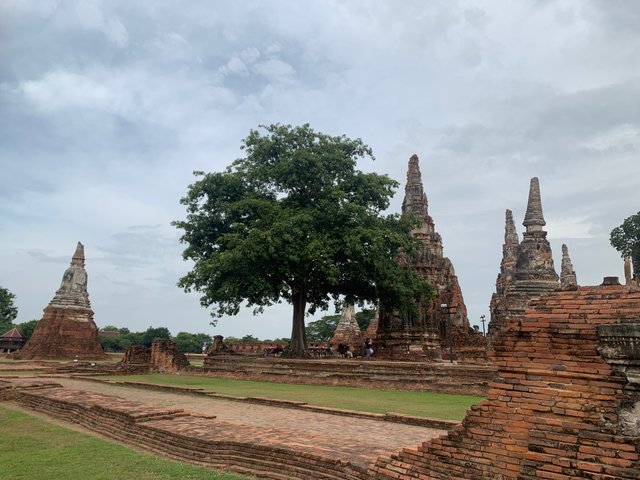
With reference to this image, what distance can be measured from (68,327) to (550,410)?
3585cm

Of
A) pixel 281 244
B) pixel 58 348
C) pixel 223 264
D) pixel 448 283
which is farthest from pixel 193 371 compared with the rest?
pixel 58 348

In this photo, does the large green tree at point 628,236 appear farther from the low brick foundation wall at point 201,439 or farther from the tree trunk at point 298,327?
the low brick foundation wall at point 201,439

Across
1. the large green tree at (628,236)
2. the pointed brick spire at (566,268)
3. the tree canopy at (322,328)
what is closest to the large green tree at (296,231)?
the pointed brick spire at (566,268)

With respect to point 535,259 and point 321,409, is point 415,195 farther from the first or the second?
point 321,409

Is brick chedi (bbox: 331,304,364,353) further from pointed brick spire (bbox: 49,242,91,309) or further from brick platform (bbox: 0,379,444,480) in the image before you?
brick platform (bbox: 0,379,444,480)

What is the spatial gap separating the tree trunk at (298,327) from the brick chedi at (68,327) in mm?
18223

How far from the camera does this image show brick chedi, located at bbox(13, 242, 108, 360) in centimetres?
3356

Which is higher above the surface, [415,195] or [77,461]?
[415,195]

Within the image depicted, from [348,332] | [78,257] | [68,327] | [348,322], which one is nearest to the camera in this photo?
[68,327]

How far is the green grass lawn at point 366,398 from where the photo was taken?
1021 cm

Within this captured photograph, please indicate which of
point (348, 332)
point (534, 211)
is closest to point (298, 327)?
point (534, 211)

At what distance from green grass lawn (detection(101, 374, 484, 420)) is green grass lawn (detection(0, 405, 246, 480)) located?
4.66 m

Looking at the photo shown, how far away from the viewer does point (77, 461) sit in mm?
6465

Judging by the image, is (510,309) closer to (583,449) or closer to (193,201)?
(193,201)
